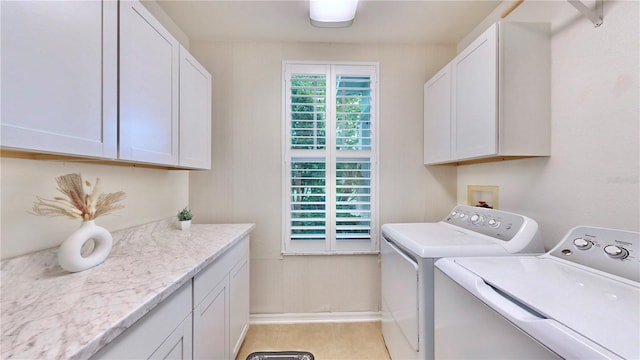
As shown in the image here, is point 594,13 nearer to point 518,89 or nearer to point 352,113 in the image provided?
point 518,89

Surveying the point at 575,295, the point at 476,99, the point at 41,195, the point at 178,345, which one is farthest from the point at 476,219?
the point at 41,195

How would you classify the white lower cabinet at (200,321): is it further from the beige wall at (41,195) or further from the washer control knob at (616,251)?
the washer control knob at (616,251)

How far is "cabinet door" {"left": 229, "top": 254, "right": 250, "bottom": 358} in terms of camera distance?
1.56 m

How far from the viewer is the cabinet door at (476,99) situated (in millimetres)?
1336

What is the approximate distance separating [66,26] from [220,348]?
159 centimetres

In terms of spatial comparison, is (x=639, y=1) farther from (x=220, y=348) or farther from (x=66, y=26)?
(x=220, y=348)

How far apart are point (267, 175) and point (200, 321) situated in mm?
1261

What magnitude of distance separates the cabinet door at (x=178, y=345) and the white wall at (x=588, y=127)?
1835mm

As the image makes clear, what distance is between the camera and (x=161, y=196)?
178 cm

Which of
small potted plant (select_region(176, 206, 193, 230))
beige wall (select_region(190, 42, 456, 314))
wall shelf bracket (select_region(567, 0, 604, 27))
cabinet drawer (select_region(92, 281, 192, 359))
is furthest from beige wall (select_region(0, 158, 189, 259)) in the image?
wall shelf bracket (select_region(567, 0, 604, 27))

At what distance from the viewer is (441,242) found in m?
1.29

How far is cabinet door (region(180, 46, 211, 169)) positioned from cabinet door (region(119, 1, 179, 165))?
0.26ft

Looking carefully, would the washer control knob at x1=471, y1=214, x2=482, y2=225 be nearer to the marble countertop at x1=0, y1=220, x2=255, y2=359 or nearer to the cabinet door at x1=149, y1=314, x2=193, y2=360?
the marble countertop at x1=0, y1=220, x2=255, y2=359

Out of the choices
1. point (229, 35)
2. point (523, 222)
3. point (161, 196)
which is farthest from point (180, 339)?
point (229, 35)
